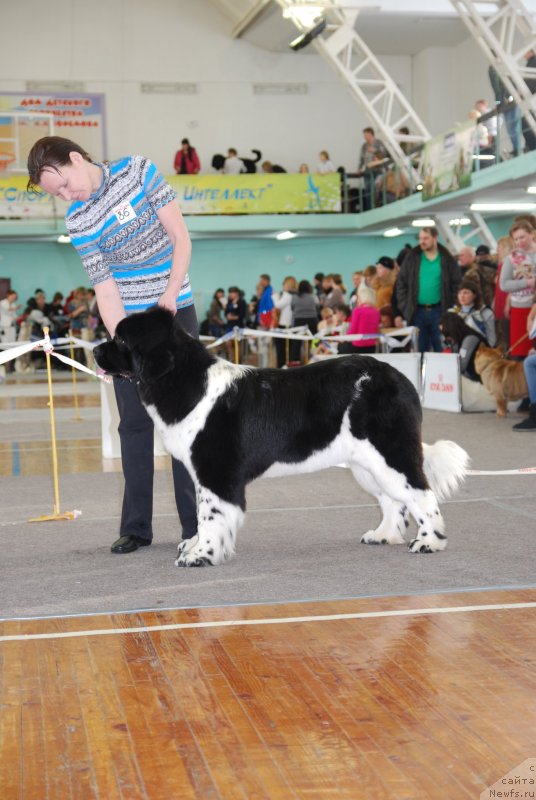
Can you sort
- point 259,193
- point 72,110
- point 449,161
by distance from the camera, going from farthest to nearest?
point 72,110, point 259,193, point 449,161

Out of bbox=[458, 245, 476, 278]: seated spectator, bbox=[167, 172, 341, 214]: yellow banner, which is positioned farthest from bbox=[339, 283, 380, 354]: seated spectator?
bbox=[167, 172, 341, 214]: yellow banner

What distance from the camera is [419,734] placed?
2.34 m

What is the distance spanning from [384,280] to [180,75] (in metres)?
17.3

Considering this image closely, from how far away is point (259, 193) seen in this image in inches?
974

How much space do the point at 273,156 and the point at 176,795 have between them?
28229 millimetres

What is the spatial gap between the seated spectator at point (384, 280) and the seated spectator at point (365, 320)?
1.58ft

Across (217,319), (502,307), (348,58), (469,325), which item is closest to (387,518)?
(502,307)

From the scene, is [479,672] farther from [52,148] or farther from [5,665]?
[52,148]

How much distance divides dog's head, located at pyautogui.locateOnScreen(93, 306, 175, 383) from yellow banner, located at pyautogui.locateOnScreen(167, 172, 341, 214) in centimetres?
2090

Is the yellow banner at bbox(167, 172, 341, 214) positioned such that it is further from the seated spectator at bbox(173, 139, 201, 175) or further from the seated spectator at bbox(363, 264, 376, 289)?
the seated spectator at bbox(363, 264, 376, 289)

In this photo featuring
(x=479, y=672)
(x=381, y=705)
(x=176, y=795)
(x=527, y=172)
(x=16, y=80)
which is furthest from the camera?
(x=16, y=80)

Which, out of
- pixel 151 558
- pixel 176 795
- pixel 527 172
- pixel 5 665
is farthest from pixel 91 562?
pixel 527 172

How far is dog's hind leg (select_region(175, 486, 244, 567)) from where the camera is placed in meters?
4.14

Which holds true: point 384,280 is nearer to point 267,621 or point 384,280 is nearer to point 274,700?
point 267,621
